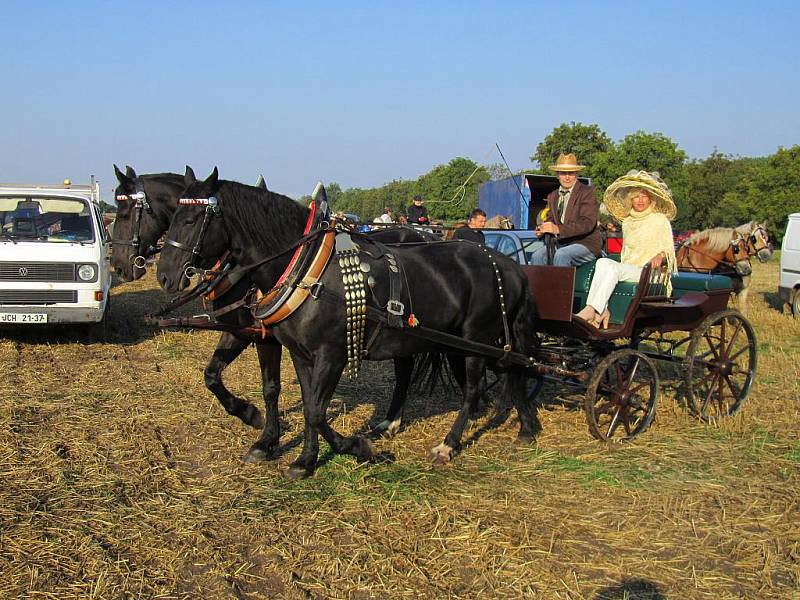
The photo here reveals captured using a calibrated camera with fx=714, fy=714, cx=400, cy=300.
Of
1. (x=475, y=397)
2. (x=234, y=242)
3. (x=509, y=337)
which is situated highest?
(x=234, y=242)

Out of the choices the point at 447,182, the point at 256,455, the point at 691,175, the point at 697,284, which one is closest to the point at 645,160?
the point at 691,175

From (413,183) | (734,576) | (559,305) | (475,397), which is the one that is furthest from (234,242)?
(413,183)

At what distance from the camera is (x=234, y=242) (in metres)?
4.75

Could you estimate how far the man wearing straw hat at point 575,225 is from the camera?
20.9 ft

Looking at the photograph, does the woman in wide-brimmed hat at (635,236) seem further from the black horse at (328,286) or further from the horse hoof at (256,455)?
the horse hoof at (256,455)

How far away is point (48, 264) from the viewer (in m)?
9.20

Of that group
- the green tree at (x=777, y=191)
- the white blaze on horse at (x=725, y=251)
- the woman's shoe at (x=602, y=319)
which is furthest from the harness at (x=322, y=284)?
the green tree at (x=777, y=191)

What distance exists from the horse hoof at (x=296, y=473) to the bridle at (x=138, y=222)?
5.90 feet

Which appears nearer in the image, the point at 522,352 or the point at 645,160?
the point at 522,352

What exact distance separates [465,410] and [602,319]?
1511 mm

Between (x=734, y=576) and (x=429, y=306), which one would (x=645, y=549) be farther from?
(x=429, y=306)

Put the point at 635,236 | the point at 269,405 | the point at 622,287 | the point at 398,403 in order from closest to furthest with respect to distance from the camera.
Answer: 1. the point at 269,405
2. the point at 622,287
3. the point at 398,403
4. the point at 635,236

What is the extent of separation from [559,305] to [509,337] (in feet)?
1.79

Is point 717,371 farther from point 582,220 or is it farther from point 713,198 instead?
point 713,198
